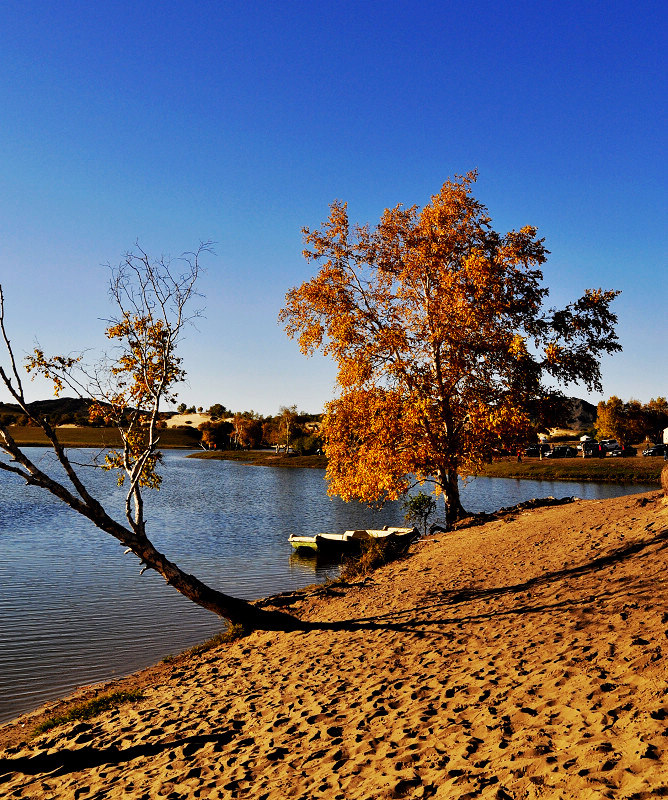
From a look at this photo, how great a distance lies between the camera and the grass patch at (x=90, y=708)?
11.8 meters

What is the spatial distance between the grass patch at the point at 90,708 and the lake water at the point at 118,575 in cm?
201

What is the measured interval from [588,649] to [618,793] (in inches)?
149

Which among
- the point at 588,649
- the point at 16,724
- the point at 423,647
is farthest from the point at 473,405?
the point at 16,724

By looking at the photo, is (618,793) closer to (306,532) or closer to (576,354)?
(576,354)

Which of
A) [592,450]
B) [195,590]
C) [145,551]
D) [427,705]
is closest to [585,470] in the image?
[592,450]

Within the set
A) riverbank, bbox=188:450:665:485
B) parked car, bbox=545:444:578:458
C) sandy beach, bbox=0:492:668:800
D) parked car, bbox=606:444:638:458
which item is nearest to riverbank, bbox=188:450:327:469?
riverbank, bbox=188:450:665:485

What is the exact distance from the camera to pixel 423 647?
11531 mm

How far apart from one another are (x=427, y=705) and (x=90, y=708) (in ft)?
23.8

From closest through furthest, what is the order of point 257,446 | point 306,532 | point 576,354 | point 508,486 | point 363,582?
point 363,582 → point 576,354 → point 306,532 → point 508,486 → point 257,446


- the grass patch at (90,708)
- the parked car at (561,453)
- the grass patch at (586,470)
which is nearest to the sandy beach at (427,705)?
the grass patch at (90,708)

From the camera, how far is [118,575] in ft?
84.3

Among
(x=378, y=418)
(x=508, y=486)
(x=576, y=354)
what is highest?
(x=576, y=354)

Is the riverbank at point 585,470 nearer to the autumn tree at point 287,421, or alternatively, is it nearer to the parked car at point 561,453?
the parked car at point 561,453

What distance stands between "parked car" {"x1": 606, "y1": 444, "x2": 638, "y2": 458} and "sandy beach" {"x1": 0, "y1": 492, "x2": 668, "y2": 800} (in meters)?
83.8
